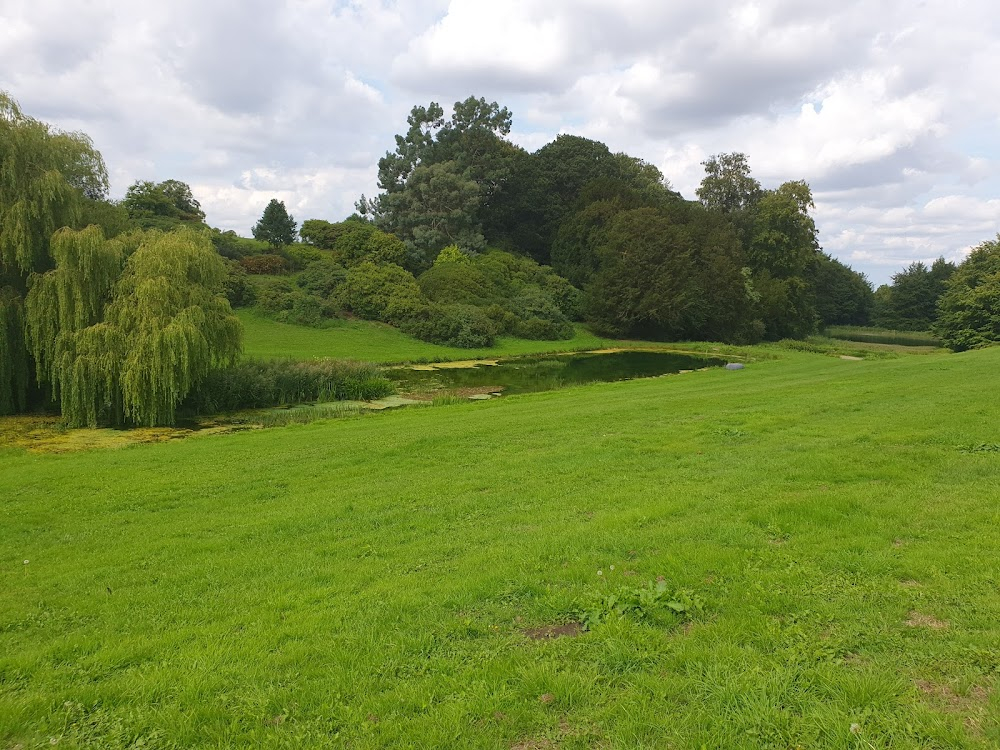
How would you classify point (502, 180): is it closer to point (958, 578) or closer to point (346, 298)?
point (346, 298)

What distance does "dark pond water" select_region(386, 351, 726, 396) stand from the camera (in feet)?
100

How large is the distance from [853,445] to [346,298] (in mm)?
47097

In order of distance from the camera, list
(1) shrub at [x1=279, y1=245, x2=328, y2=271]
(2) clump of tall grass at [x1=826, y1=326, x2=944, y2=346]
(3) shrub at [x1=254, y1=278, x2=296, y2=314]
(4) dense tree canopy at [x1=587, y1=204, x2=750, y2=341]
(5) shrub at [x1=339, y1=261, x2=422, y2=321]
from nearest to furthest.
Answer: (3) shrub at [x1=254, y1=278, x2=296, y2=314] → (5) shrub at [x1=339, y1=261, x2=422, y2=321] → (1) shrub at [x1=279, y1=245, x2=328, y2=271] → (4) dense tree canopy at [x1=587, y1=204, x2=750, y2=341] → (2) clump of tall grass at [x1=826, y1=326, x2=944, y2=346]

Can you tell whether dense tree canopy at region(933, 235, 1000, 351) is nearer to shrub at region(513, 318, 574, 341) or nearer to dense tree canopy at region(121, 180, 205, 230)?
shrub at region(513, 318, 574, 341)

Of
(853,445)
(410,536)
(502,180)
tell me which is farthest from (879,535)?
(502,180)

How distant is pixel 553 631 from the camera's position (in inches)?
185

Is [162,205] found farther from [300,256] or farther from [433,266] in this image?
[433,266]

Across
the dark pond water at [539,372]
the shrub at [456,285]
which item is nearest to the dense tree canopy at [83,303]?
the dark pond water at [539,372]

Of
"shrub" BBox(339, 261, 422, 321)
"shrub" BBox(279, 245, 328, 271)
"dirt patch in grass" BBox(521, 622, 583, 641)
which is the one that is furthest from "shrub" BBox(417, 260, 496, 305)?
"dirt patch in grass" BBox(521, 622, 583, 641)

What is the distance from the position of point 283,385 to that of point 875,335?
273 feet

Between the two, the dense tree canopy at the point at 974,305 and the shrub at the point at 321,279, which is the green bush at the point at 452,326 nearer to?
the shrub at the point at 321,279

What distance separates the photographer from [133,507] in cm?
965

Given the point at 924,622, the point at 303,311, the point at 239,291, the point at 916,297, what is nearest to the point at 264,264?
the point at 239,291

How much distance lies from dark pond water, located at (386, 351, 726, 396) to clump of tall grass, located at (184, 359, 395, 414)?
87.8 inches
